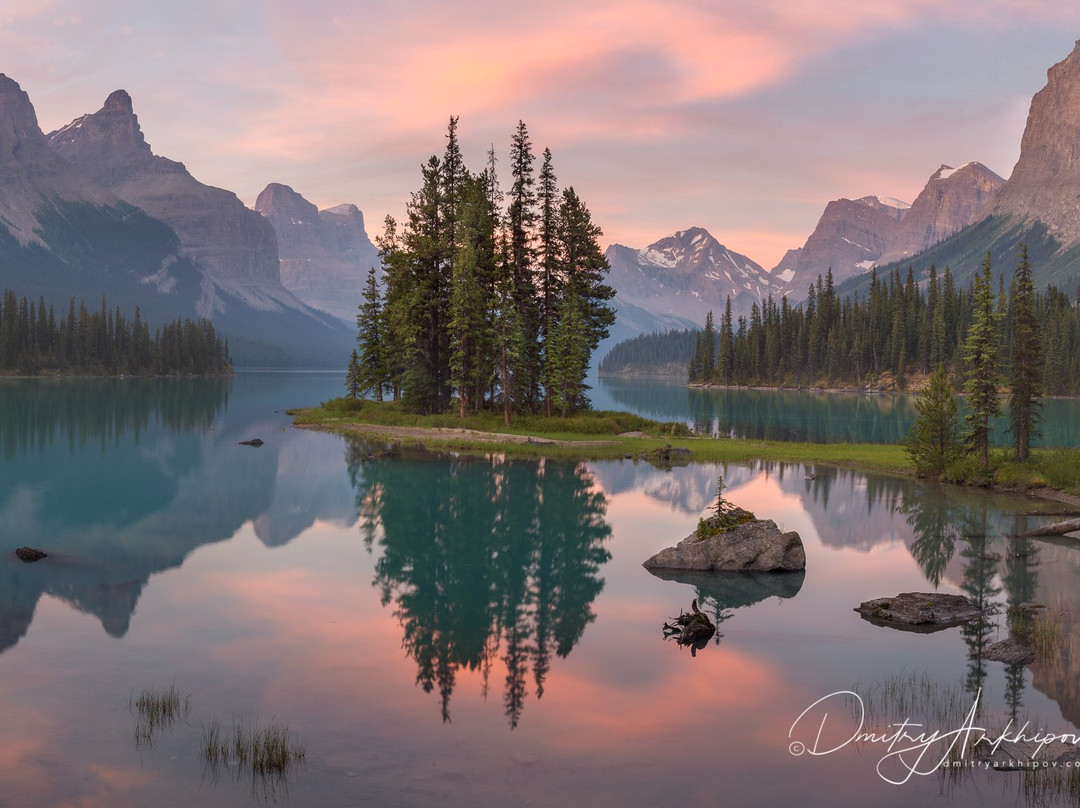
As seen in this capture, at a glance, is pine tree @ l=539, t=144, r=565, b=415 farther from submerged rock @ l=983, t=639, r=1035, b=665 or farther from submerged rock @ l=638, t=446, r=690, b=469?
submerged rock @ l=983, t=639, r=1035, b=665

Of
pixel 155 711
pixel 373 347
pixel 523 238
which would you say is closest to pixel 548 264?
pixel 523 238

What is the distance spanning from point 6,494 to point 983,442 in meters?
55.8

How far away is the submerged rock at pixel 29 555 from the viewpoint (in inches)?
1199

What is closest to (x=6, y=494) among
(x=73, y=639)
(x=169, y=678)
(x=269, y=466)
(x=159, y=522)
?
(x=159, y=522)

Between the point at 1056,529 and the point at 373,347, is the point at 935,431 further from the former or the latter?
the point at 373,347

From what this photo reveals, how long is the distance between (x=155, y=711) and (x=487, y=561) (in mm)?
15775

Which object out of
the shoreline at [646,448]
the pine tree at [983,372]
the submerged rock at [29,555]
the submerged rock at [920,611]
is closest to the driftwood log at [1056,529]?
the submerged rock at [920,611]

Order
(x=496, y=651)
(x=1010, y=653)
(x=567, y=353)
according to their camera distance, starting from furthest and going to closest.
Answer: (x=567, y=353)
(x=496, y=651)
(x=1010, y=653)

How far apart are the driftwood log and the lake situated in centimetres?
104

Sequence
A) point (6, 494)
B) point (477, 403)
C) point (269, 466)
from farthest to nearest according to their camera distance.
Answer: point (477, 403), point (269, 466), point (6, 494)

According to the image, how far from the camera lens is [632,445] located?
68625 mm

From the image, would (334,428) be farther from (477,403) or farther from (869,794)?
(869,794)

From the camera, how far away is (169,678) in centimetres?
1928

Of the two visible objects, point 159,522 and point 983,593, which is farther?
point 159,522
